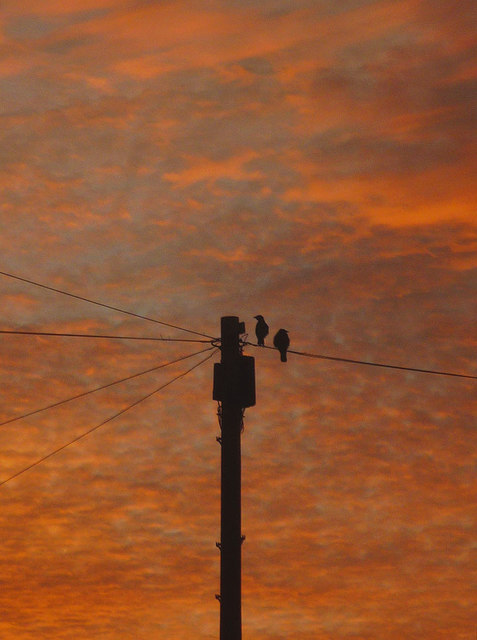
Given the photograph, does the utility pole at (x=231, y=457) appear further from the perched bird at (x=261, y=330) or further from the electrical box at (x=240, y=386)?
the perched bird at (x=261, y=330)

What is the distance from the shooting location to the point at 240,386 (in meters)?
16.6

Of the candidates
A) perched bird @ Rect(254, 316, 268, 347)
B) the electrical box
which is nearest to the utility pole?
the electrical box

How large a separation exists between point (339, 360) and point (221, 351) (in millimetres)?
3312

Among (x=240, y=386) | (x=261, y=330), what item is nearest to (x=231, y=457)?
(x=240, y=386)

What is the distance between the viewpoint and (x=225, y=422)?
16547 mm

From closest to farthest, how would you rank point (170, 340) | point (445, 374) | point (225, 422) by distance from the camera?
point (225, 422) → point (170, 340) → point (445, 374)

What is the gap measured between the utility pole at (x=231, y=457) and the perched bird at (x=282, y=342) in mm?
2732

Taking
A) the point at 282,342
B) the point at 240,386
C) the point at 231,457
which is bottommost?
the point at 231,457

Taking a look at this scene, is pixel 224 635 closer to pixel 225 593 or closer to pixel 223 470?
pixel 225 593

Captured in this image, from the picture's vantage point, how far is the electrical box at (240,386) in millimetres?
16562

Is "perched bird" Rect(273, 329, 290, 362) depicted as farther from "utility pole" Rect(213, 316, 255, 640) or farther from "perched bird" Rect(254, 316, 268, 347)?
"utility pole" Rect(213, 316, 255, 640)

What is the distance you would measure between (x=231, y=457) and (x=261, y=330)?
366cm

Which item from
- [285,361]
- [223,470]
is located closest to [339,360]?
[285,361]

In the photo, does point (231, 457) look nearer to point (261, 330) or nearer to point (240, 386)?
point (240, 386)
